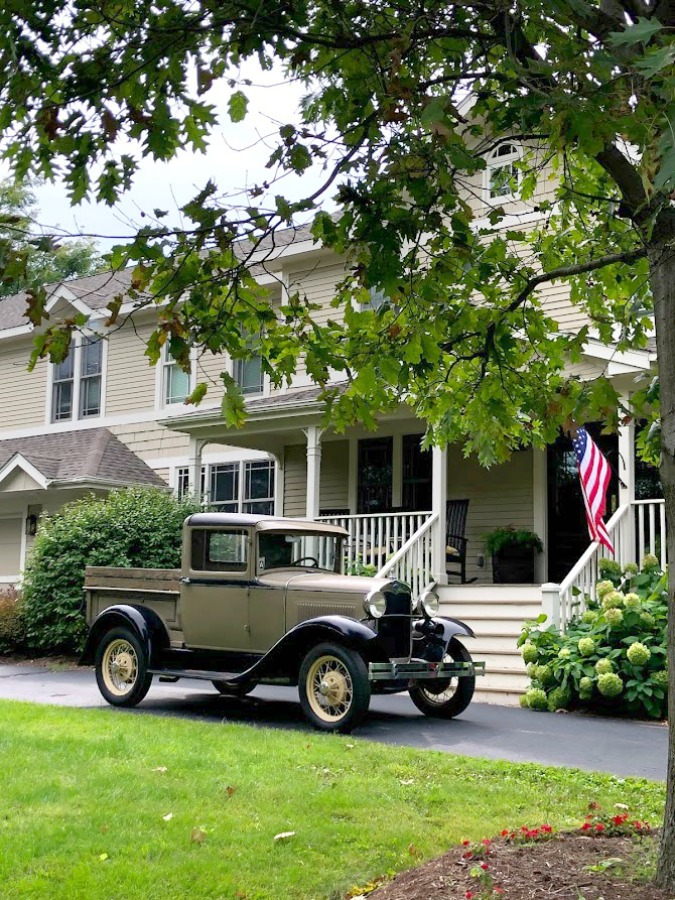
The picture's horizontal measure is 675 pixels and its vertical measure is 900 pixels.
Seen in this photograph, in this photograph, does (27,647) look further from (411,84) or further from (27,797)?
(411,84)

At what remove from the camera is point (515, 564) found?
1536cm

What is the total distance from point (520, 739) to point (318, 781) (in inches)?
102

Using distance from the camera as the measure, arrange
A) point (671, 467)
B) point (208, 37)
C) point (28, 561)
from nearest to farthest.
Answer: point (671, 467) < point (208, 37) < point (28, 561)

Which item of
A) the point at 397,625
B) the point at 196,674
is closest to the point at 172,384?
the point at 196,674

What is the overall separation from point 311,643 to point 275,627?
55 centimetres

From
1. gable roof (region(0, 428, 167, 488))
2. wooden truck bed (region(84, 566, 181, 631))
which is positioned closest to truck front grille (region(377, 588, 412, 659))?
wooden truck bed (region(84, 566, 181, 631))

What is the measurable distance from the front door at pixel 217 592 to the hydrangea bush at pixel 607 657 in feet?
9.96

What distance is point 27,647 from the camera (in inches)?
659

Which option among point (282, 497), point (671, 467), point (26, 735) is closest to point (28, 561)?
point (282, 497)

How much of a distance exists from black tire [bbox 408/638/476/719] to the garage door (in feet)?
45.7

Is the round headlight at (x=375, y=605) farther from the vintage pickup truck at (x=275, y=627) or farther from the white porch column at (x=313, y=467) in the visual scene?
the white porch column at (x=313, y=467)

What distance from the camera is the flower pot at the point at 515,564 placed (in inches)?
603

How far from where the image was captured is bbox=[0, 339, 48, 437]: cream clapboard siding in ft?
77.2

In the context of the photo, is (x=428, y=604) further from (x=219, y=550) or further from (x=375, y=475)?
(x=375, y=475)
